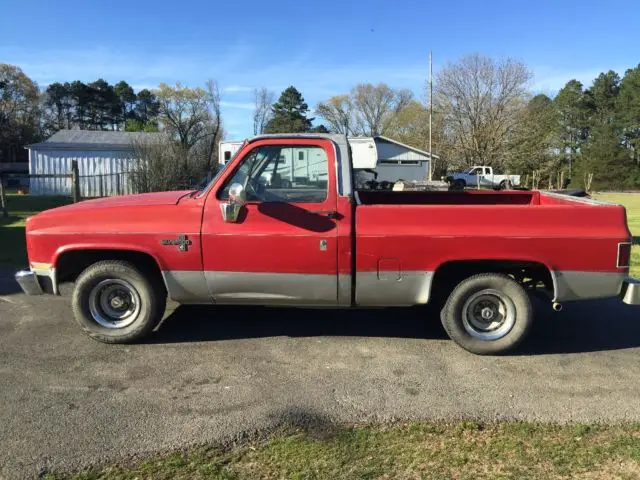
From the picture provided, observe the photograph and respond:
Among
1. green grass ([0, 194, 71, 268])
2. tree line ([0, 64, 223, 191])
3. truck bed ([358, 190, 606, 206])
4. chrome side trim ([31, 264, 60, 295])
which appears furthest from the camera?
tree line ([0, 64, 223, 191])

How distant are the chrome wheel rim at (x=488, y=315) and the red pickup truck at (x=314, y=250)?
0.03 feet

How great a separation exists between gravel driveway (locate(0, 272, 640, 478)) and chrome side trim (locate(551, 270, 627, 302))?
627 millimetres

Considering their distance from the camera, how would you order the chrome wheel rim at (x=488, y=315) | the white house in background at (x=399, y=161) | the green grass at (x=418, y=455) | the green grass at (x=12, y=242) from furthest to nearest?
the white house in background at (x=399, y=161)
the green grass at (x=12, y=242)
the chrome wheel rim at (x=488, y=315)
the green grass at (x=418, y=455)

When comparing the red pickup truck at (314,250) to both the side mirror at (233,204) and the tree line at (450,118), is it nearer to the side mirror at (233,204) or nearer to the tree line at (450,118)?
the side mirror at (233,204)

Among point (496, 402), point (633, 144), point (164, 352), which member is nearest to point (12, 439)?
point (164, 352)

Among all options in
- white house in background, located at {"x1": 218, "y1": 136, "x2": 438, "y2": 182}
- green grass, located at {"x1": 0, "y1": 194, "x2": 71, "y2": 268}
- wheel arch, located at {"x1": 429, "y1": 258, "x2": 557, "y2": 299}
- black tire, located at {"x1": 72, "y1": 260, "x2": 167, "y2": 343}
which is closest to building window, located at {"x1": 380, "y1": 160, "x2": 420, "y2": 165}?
white house in background, located at {"x1": 218, "y1": 136, "x2": 438, "y2": 182}

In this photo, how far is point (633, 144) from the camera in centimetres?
6544

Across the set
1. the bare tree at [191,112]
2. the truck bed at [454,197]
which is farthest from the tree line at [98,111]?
the truck bed at [454,197]

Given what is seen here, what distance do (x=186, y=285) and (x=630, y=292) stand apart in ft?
13.0

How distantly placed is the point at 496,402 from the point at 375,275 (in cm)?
145

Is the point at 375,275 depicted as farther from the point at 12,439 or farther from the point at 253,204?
the point at 12,439

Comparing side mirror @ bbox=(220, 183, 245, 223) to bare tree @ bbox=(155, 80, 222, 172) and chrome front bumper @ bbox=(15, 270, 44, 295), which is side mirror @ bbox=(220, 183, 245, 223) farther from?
bare tree @ bbox=(155, 80, 222, 172)

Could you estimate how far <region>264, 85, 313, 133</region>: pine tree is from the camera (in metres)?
69.1

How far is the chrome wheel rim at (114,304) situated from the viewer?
16.7ft
